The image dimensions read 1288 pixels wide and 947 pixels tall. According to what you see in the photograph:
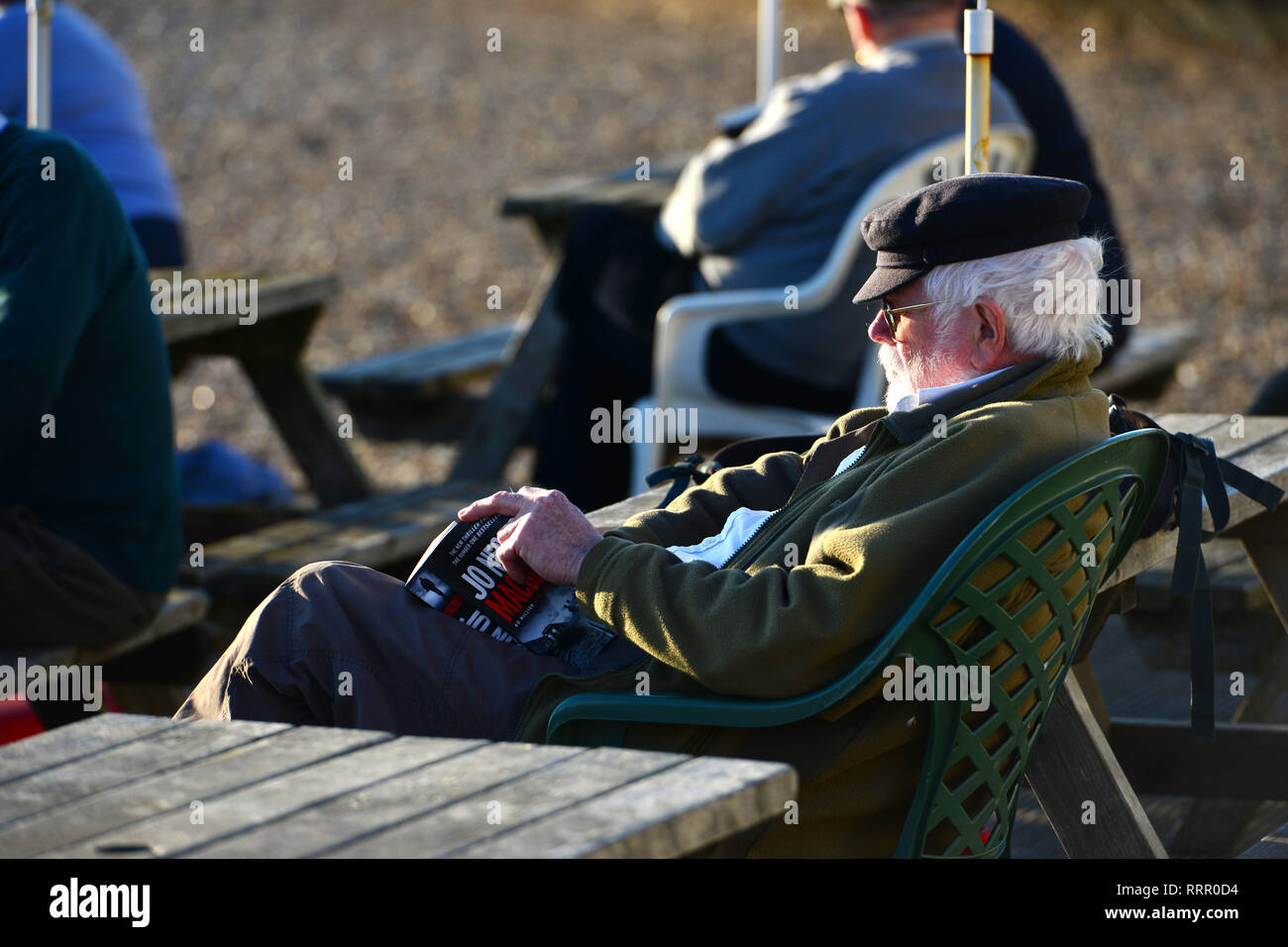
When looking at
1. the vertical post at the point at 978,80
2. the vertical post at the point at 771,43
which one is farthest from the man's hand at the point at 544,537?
the vertical post at the point at 771,43

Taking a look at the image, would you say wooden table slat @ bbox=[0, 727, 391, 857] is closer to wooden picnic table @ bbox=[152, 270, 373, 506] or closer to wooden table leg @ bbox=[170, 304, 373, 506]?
wooden picnic table @ bbox=[152, 270, 373, 506]

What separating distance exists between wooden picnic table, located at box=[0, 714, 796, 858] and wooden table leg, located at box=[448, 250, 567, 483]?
3375 millimetres

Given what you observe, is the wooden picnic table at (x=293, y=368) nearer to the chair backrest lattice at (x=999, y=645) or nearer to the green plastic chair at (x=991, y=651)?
the green plastic chair at (x=991, y=651)

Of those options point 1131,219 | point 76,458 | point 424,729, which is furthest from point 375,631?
point 1131,219

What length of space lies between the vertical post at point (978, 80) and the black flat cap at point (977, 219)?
0.57m

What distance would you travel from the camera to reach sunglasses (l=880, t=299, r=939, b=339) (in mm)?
2432

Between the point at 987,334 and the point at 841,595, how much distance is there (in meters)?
0.48

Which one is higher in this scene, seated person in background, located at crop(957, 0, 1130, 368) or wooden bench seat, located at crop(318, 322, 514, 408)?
seated person in background, located at crop(957, 0, 1130, 368)

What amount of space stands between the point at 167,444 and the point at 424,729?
1.35 meters

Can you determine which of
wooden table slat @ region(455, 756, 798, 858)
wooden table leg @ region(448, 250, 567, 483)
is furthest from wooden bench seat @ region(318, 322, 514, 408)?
wooden table slat @ region(455, 756, 798, 858)

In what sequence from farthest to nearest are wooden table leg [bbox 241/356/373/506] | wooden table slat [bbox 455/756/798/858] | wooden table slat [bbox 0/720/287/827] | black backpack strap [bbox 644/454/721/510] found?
wooden table leg [bbox 241/356/373/506]
black backpack strap [bbox 644/454/721/510]
wooden table slat [bbox 0/720/287/827]
wooden table slat [bbox 455/756/798/858]

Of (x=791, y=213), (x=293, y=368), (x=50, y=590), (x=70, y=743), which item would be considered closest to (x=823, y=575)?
(x=70, y=743)
